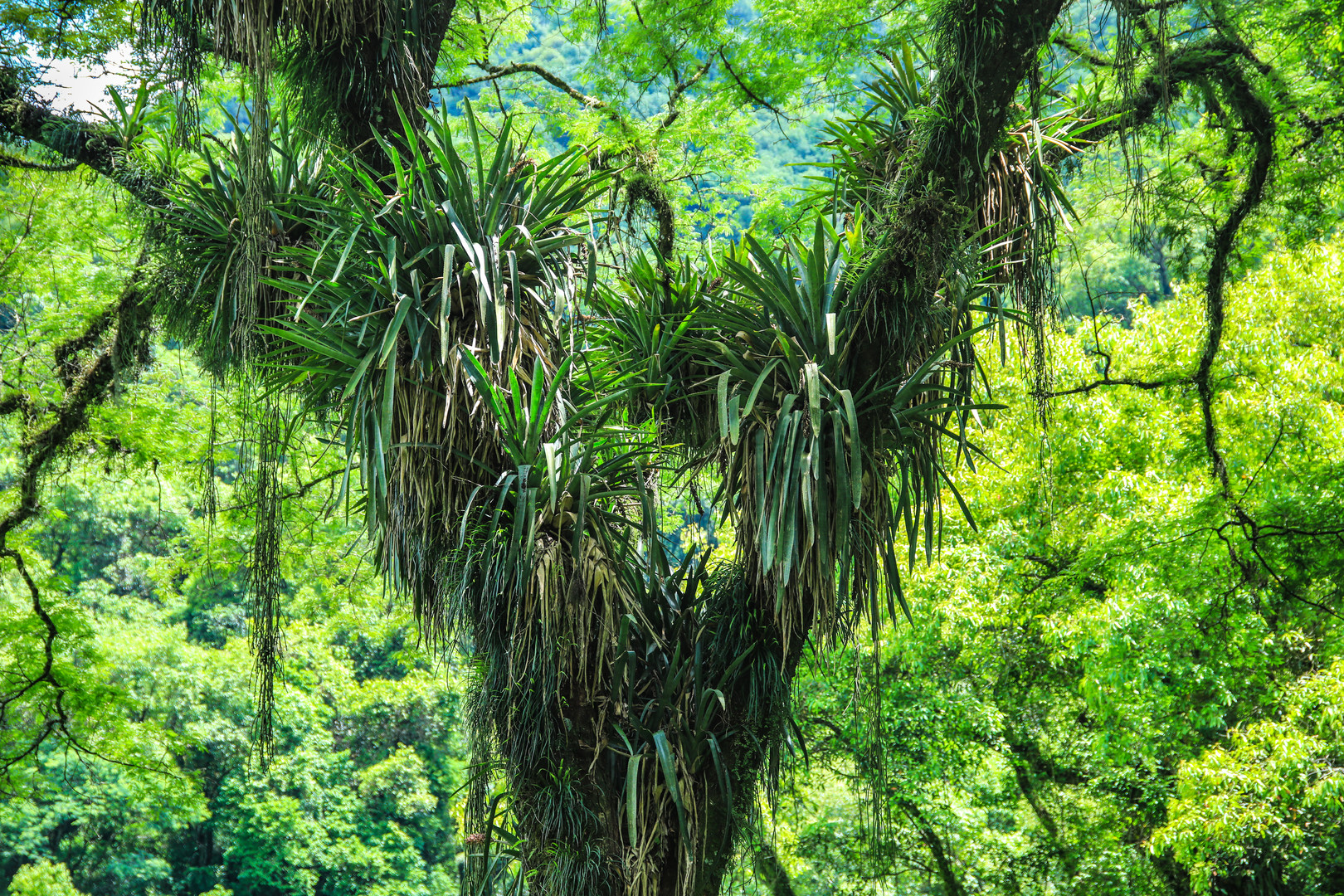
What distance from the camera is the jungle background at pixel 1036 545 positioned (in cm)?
619

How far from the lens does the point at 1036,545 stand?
30.7ft

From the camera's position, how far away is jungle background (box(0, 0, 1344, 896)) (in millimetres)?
6191

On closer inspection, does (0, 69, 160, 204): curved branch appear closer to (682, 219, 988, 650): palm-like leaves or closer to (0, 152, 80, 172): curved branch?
(0, 152, 80, 172): curved branch

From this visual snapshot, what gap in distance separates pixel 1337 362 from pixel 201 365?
8.36 meters

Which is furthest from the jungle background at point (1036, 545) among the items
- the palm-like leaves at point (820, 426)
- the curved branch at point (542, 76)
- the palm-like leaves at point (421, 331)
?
the palm-like leaves at point (421, 331)

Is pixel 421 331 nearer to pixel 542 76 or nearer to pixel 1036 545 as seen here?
pixel 542 76

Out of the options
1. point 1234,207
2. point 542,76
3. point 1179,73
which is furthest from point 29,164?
point 1234,207

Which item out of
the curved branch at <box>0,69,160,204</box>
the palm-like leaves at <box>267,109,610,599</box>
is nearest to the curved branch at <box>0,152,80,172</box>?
the curved branch at <box>0,69,160,204</box>

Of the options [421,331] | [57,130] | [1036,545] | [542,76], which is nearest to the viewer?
[421,331]

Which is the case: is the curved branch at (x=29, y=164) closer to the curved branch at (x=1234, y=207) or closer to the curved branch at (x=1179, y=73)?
the curved branch at (x=1179, y=73)

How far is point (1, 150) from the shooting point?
6.67 meters

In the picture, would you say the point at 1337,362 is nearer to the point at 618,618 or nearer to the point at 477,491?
the point at 618,618

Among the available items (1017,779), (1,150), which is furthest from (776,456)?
(1017,779)

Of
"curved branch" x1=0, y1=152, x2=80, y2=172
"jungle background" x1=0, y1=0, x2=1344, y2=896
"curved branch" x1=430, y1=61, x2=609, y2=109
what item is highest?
"curved branch" x1=430, y1=61, x2=609, y2=109
